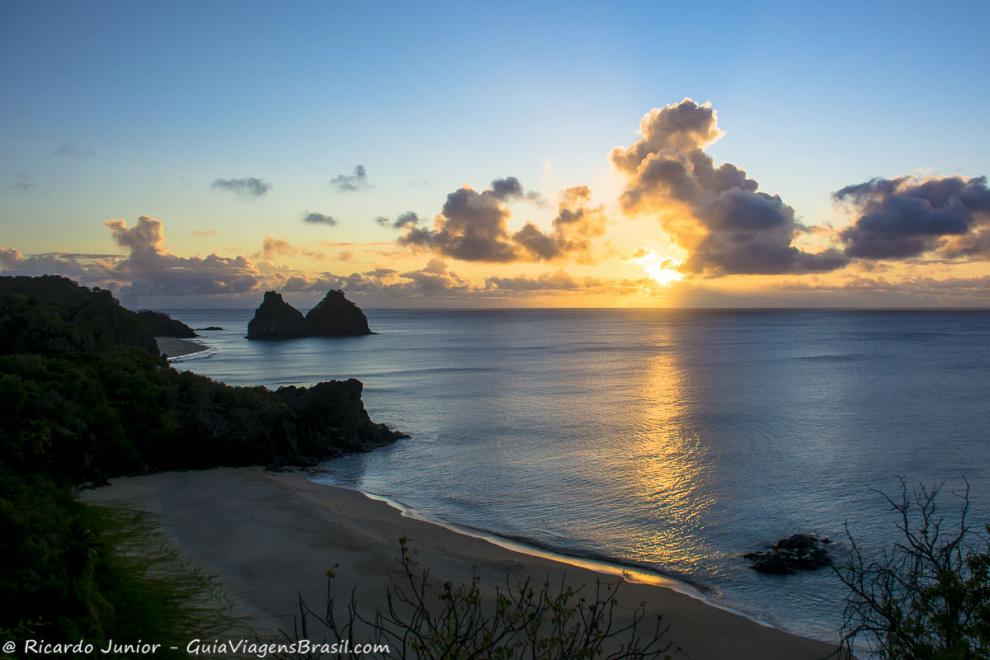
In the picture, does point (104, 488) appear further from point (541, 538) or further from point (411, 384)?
point (411, 384)

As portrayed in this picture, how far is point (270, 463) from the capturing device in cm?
3145

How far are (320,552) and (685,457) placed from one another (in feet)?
72.6

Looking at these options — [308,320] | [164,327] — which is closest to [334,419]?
[164,327]

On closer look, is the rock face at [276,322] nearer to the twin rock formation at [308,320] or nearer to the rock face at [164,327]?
the twin rock formation at [308,320]

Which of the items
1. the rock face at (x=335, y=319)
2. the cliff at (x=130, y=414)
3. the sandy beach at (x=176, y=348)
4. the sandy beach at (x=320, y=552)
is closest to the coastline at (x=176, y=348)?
the sandy beach at (x=176, y=348)

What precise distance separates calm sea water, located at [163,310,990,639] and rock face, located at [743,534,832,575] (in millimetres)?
442

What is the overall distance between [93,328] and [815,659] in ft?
145

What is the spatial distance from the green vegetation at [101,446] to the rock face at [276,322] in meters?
117

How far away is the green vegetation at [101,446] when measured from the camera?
1155cm

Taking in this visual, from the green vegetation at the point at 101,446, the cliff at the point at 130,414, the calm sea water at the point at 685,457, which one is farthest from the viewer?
the cliff at the point at 130,414

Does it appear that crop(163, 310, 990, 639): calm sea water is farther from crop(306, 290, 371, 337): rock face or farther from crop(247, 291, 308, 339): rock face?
crop(306, 290, 371, 337): rock face

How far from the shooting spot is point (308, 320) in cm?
17375

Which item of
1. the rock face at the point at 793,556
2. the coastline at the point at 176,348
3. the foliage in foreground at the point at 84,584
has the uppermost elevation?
the foliage in foreground at the point at 84,584

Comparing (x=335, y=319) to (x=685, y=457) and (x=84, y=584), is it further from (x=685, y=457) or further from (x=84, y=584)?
(x=84, y=584)
